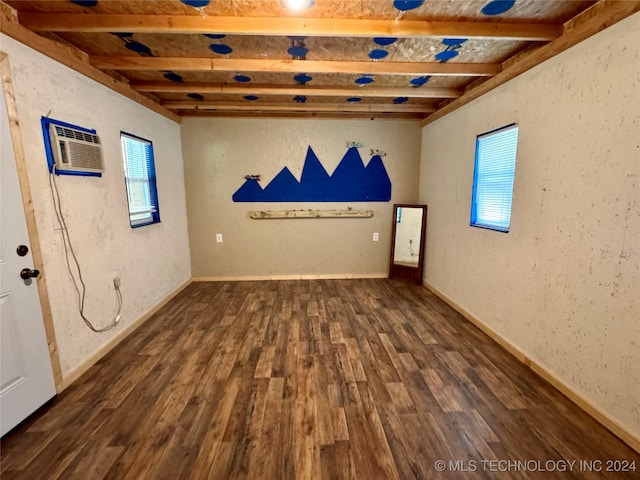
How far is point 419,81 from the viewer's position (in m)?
2.81

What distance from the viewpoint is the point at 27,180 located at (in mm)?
1671

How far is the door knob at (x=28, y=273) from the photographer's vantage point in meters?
1.62

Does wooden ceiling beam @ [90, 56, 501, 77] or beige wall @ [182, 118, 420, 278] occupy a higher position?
wooden ceiling beam @ [90, 56, 501, 77]

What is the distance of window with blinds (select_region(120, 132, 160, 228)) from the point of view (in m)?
2.79

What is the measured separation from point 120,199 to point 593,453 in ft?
12.4

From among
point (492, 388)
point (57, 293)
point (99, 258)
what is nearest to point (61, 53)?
point (99, 258)

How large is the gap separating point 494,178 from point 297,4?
2.16m

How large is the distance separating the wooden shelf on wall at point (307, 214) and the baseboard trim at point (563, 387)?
1.92 metres

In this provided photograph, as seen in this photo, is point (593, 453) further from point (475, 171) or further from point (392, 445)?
point (475, 171)

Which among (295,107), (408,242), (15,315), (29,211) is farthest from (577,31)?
(15,315)

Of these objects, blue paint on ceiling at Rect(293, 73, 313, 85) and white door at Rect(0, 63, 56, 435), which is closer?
white door at Rect(0, 63, 56, 435)

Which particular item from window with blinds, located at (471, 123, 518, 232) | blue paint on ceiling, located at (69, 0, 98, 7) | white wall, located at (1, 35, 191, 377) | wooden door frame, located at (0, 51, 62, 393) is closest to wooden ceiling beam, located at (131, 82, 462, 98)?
white wall, located at (1, 35, 191, 377)

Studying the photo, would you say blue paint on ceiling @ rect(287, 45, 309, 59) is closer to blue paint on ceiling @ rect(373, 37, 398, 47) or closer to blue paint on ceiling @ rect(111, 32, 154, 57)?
blue paint on ceiling @ rect(373, 37, 398, 47)

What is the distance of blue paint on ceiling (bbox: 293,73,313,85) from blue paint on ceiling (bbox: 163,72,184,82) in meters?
1.11
